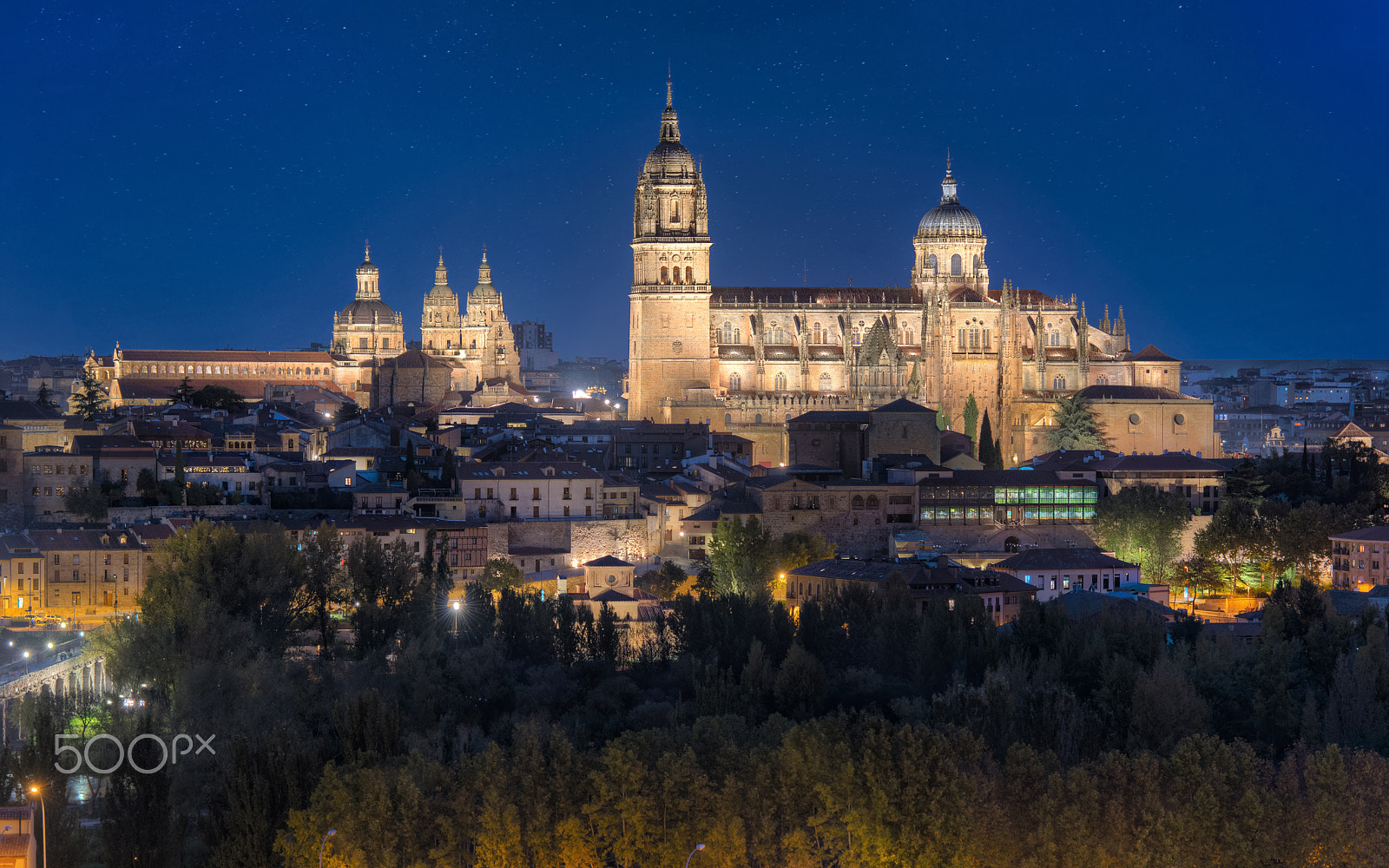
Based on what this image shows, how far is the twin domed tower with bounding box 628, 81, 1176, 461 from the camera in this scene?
217 ft

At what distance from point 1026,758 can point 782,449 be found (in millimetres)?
36642

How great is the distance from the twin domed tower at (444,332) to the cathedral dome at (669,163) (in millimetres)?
28643

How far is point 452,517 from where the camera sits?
157ft

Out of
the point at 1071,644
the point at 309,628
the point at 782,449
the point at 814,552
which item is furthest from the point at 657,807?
the point at 782,449

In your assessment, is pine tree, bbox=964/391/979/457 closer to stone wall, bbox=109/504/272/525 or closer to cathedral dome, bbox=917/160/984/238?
cathedral dome, bbox=917/160/984/238

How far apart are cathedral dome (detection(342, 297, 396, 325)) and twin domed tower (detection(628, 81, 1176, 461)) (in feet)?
125

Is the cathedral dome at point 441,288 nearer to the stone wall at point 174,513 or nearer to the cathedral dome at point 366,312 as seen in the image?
the cathedral dome at point 366,312

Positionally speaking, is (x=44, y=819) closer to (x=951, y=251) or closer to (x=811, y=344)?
(x=811, y=344)

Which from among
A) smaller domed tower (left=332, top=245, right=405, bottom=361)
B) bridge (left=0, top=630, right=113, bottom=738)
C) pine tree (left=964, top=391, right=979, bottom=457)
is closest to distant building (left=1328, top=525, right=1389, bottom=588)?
pine tree (left=964, top=391, right=979, bottom=457)

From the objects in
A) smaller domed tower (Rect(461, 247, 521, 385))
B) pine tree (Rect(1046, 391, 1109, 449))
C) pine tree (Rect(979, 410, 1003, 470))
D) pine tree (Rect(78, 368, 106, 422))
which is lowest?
pine tree (Rect(979, 410, 1003, 470))

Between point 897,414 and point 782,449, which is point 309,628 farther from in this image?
point 782,449

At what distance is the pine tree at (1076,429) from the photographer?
63594 millimetres

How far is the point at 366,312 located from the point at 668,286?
41.5m

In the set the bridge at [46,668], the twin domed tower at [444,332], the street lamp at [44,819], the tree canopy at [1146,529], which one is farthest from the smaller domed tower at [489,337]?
the street lamp at [44,819]
